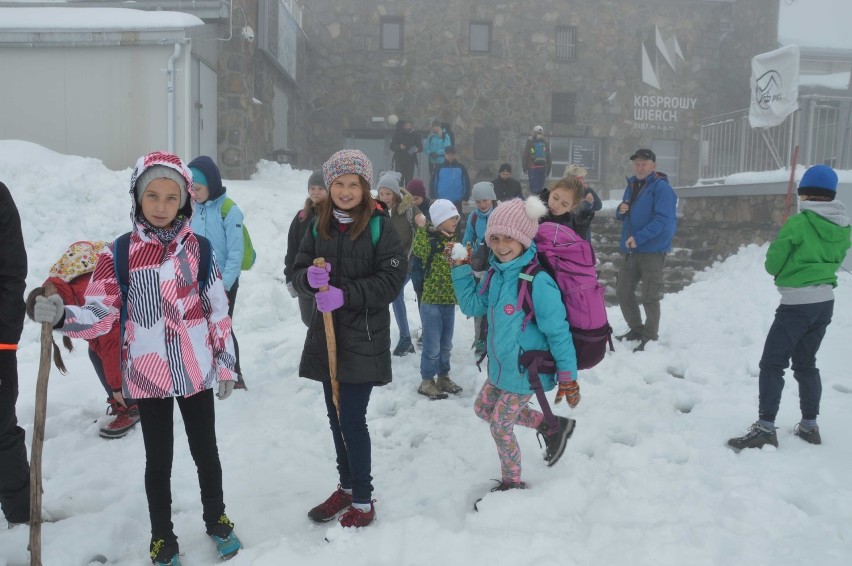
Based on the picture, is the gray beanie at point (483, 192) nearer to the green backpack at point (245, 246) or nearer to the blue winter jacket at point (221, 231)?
the green backpack at point (245, 246)

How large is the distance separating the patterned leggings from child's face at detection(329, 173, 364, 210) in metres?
1.37

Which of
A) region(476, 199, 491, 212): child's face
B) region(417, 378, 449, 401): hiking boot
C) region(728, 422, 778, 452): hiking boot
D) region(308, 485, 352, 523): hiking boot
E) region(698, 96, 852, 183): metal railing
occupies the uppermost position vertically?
region(698, 96, 852, 183): metal railing

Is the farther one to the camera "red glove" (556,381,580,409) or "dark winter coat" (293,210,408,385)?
"red glove" (556,381,580,409)

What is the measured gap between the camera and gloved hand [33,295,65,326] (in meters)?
2.48

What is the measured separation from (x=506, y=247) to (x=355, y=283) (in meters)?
0.91

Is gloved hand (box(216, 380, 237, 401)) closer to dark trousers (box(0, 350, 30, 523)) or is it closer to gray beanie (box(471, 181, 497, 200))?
dark trousers (box(0, 350, 30, 523))

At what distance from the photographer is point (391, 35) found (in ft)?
66.2

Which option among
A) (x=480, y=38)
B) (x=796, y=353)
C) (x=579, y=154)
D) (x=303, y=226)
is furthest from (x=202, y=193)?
(x=579, y=154)

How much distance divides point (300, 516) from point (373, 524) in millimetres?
471

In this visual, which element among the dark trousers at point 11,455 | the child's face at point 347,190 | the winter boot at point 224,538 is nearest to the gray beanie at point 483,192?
the child's face at point 347,190

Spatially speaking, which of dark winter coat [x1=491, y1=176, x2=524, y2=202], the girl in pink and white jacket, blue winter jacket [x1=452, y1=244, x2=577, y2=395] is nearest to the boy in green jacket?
blue winter jacket [x1=452, y1=244, x2=577, y2=395]

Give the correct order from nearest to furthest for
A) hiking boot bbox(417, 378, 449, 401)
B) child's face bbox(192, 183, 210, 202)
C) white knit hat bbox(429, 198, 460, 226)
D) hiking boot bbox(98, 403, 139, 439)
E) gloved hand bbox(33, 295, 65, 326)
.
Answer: gloved hand bbox(33, 295, 65, 326), hiking boot bbox(98, 403, 139, 439), child's face bbox(192, 183, 210, 202), white knit hat bbox(429, 198, 460, 226), hiking boot bbox(417, 378, 449, 401)

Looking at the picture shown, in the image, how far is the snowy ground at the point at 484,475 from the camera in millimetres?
3027

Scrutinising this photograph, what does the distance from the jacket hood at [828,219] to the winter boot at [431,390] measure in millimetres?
3079
